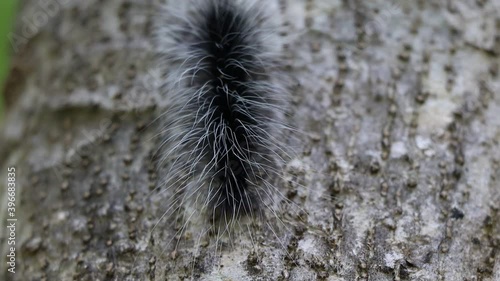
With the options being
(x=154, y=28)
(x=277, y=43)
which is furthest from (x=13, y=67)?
(x=277, y=43)

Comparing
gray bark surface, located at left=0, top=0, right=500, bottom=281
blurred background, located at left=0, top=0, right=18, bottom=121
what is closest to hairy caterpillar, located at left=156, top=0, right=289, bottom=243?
gray bark surface, located at left=0, top=0, right=500, bottom=281

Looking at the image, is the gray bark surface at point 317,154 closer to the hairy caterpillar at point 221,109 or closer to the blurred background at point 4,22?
the hairy caterpillar at point 221,109

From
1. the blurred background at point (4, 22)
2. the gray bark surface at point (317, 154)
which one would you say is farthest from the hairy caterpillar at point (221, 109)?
the blurred background at point (4, 22)

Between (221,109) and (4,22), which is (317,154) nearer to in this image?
(221,109)

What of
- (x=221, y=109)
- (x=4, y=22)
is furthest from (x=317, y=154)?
(x=4, y=22)

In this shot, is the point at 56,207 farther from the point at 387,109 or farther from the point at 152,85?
the point at 387,109

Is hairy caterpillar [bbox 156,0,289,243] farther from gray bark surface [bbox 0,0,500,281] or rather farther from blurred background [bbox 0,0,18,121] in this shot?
blurred background [bbox 0,0,18,121]
